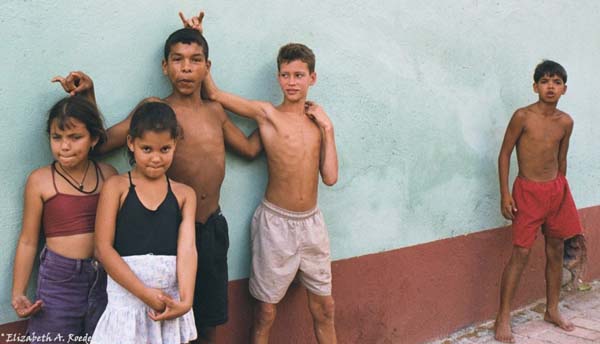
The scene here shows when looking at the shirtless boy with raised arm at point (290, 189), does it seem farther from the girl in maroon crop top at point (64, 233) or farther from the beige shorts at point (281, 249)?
the girl in maroon crop top at point (64, 233)

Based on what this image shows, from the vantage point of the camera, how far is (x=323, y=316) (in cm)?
308

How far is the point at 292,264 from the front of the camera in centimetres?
290

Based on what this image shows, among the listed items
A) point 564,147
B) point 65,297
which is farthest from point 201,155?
point 564,147

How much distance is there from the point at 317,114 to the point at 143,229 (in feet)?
3.72

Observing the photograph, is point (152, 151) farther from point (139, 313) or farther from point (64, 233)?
point (139, 313)

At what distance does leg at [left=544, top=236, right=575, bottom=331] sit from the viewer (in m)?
4.16

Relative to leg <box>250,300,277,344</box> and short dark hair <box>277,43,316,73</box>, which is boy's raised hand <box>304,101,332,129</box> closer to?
short dark hair <box>277,43,316,73</box>

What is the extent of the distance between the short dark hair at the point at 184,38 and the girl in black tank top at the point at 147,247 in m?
0.34

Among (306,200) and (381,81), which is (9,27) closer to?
(306,200)

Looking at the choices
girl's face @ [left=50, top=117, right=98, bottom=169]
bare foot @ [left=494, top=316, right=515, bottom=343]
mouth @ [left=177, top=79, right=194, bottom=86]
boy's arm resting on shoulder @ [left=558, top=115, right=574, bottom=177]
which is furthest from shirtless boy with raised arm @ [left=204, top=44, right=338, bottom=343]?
boy's arm resting on shoulder @ [left=558, top=115, right=574, bottom=177]

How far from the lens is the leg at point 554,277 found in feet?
13.6

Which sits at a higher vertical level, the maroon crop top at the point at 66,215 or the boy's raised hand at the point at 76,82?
the boy's raised hand at the point at 76,82

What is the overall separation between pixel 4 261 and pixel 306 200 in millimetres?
1398

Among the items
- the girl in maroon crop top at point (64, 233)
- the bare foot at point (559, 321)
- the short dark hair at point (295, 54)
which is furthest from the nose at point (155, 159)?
the bare foot at point (559, 321)
